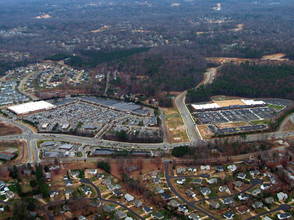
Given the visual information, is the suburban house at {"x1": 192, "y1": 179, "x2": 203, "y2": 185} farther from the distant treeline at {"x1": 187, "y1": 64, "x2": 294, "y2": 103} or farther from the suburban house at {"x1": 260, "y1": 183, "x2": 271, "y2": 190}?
the distant treeline at {"x1": 187, "y1": 64, "x2": 294, "y2": 103}

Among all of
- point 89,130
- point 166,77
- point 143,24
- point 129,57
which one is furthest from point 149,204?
point 143,24

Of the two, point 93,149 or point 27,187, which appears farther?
point 93,149

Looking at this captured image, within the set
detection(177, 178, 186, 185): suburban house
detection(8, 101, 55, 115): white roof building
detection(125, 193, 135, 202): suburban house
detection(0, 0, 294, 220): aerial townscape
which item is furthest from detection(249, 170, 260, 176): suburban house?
detection(8, 101, 55, 115): white roof building

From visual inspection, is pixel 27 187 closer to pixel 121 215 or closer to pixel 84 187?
pixel 84 187

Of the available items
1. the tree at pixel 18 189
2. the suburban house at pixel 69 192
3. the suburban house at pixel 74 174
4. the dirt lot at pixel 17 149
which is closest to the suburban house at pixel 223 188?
the suburban house at pixel 69 192

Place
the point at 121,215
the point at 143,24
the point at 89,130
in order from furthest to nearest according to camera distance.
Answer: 1. the point at 143,24
2. the point at 89,130
3. the point at 121,215

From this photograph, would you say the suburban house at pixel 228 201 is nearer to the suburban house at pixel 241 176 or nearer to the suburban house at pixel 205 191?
the suburban house at pixel 205 191

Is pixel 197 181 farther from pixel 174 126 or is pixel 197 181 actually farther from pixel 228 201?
pixel 174 126
